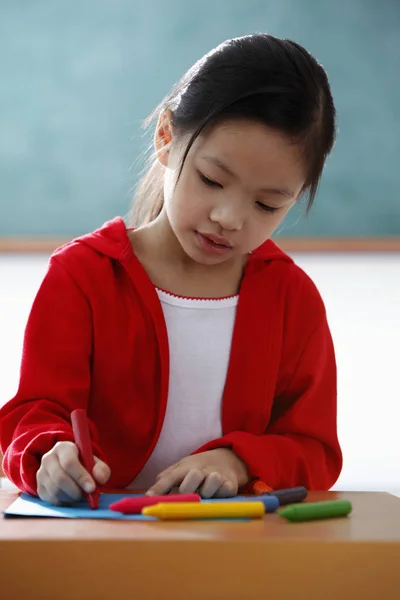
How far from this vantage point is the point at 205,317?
1074 mm

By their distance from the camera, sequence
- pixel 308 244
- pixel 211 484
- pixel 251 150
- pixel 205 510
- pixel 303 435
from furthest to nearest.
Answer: pixel 308 244 < pixel 303 435 < pixel 251 150 < pixel 211 484 < pixel 205 510

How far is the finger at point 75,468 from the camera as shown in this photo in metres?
0.72

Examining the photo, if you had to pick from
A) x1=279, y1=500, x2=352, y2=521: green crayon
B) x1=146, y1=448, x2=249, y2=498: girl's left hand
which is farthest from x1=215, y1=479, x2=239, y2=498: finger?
x1=279, y1=500, x2=352, y2=521: green crayon

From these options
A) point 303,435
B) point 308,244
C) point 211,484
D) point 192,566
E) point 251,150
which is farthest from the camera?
point 308,244

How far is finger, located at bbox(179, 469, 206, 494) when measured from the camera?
0.80 m

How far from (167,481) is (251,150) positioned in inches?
12.9

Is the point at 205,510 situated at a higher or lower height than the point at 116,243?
lower

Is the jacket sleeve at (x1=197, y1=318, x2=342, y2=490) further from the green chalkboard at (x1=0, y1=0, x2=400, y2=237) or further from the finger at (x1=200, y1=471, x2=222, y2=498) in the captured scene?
the green chalkboard at (x1=0, y1=0, x2=400, y2=237)

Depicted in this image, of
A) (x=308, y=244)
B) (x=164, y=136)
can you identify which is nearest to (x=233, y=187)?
(x=164, y=136)

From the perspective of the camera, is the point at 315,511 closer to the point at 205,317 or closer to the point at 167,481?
the point at 167,481

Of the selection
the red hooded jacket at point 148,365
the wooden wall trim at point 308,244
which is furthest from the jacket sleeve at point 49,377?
the wooden wall trim at point 308,244

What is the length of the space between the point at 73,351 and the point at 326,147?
0.36 meters

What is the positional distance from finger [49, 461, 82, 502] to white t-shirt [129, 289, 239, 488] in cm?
30

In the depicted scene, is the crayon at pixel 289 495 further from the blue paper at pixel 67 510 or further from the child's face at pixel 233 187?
the child's face at pixel 233 187
